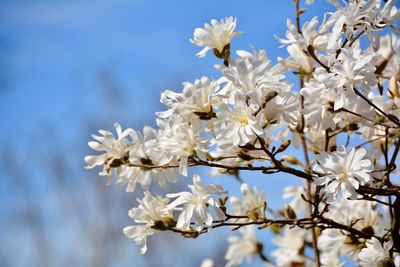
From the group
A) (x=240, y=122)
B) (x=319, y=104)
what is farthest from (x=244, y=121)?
(x=319, y=104)

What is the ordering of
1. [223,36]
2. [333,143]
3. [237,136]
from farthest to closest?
[333,143], [223,36], [237,136]

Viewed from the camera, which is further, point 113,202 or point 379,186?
point 113,202

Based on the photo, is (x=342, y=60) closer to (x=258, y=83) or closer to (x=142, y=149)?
(x=258, y=83)

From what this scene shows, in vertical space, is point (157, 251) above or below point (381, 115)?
below

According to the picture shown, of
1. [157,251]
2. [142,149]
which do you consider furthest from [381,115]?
[157,251]

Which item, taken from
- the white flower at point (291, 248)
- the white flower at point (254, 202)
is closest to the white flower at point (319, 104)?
the white flower at point (254, 202)

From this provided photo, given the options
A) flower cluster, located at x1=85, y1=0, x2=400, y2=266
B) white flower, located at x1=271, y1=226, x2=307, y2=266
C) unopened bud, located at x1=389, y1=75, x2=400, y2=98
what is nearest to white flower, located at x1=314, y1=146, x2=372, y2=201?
flower cluster, located at x1=85, y1=0, x2=400, y2=266

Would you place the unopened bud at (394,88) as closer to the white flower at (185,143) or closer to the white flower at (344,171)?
the white flower at (344,171)
